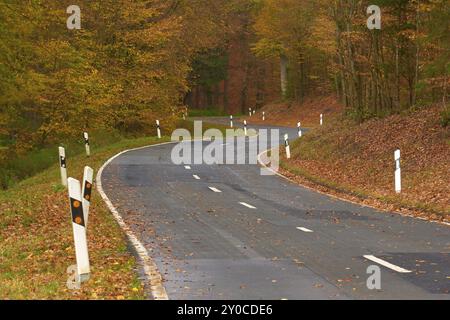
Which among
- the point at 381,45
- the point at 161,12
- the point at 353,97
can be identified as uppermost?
the point at 161,12

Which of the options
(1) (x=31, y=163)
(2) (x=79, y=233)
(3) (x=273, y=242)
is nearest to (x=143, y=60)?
(1) (x=31, y=163)

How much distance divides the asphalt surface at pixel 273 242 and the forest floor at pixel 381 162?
3.73ft

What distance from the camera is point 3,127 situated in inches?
1205

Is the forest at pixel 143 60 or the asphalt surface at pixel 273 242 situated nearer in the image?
the asphalt surface at pixel 273 242

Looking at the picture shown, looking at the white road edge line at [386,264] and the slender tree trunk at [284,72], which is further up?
the slender tree trunk at [284,72]

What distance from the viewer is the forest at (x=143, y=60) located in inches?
1063

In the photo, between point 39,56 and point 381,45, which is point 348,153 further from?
point 39,56

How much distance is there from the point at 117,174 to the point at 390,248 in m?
13.6

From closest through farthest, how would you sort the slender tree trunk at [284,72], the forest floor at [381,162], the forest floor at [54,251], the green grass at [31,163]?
the forest floor at [54,251] → the forest floor at [381,162] → the green grass at [31,163] → the slender tree trunk at [284,72]

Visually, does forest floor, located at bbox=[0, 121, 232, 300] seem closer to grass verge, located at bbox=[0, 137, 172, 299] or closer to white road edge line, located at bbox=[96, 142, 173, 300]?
grass verge, located at bbox=[0, 137, 172, 299]

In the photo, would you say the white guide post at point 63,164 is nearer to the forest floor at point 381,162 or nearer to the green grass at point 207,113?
the forest floor at point 381,162

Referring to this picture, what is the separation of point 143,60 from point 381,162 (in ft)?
66.6

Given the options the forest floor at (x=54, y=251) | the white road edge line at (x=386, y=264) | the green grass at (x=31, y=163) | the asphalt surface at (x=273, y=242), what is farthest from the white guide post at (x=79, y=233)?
the green grass at (x=31, y=163)

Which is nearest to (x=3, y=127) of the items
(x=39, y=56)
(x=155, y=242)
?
(x=39, y=56)
